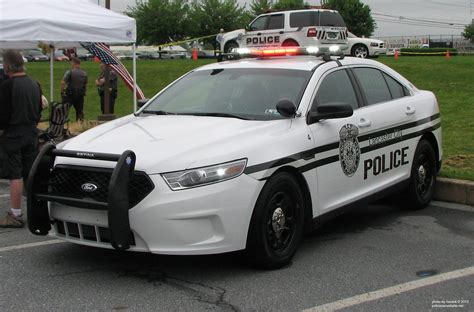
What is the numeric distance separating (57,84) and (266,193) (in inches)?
778

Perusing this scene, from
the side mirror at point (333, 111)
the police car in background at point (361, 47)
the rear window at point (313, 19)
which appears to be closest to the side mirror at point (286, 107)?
the side mirror at point (333, 111)

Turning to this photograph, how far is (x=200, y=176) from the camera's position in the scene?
4.12 metres

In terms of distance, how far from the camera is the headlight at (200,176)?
4074 mm

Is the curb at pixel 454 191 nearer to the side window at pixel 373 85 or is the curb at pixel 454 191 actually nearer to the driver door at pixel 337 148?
the side window at pixel 373 85

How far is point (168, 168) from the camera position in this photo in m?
4.09

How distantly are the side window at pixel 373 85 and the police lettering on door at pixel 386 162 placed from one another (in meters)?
0.54

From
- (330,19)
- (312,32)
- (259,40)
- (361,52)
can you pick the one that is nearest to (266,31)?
(259,40)

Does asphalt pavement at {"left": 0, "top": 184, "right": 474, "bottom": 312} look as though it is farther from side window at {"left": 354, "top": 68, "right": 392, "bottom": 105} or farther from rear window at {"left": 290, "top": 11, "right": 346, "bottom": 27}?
rear window at {"left": 290, "top": 11, "right": 346, "bottom": 27}

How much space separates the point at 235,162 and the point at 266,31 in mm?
16939

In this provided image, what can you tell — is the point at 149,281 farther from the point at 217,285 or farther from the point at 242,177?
the point at 242,177

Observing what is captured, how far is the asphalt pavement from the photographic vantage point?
397cm

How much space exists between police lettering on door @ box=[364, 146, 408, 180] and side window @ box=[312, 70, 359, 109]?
54 centimetres

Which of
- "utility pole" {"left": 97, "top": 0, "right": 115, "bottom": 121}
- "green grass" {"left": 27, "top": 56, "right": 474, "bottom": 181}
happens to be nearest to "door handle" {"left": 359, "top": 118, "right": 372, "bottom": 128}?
"green grass" {"left": 27, "top": 56, "right": 474, "bottom": 181}

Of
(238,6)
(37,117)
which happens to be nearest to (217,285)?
(37,117)
